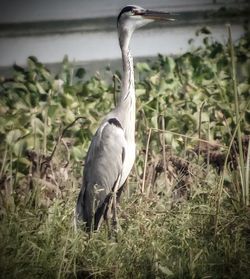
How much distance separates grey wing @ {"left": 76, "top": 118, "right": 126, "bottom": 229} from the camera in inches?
175

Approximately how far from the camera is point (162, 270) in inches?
146

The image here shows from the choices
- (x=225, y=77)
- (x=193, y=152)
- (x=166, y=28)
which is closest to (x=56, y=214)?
(x=193, y=152)

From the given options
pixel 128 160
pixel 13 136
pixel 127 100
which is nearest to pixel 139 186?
pixel 128 160

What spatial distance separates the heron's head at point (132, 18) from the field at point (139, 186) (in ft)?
1.03

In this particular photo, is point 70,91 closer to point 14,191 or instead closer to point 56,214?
point 14,191

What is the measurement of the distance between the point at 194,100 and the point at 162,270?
2.37 metres

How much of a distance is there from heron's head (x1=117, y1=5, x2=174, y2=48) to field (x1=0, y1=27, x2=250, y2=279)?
1.03 ft

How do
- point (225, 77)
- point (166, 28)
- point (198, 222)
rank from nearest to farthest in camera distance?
point (198, 222) < point (225, 77) < point (166, 28)

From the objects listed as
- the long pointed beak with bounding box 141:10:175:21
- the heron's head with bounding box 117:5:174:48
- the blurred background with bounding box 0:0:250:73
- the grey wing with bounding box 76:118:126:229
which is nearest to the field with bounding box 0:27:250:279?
the grey wing with bounding box 76:118:126:229

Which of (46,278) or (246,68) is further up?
(246,68)

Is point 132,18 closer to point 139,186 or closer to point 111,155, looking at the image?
point 111,155

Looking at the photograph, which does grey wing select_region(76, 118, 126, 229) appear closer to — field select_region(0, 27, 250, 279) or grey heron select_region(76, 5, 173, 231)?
grey heron select_region(76, 5, 173, 231)

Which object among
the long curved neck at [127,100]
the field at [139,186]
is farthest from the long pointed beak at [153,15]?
the field at [139,186]

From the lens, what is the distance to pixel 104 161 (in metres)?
→ 4.48
